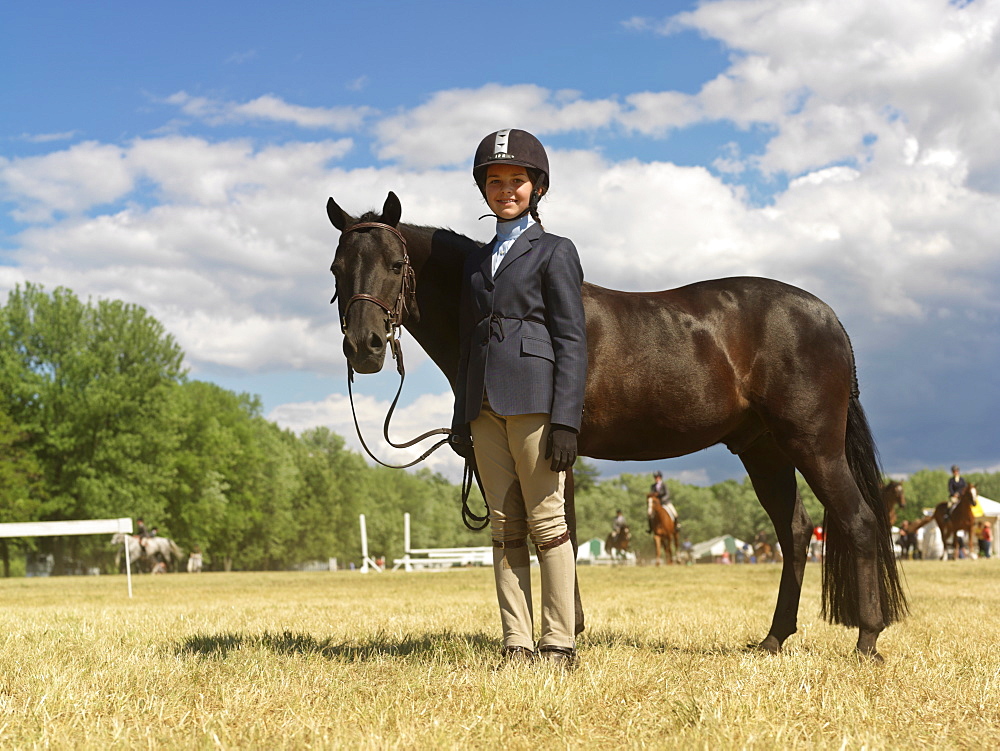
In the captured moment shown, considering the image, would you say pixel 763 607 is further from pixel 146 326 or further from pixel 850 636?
pixel 146 326

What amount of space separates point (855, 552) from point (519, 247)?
2.80 m

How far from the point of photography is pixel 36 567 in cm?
5275

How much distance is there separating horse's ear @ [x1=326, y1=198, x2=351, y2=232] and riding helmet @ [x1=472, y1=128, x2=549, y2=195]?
78cm

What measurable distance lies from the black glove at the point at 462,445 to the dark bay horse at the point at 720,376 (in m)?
0.50

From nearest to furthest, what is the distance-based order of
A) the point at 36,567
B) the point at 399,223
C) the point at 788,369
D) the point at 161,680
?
1. the point at 161,680
2. the point at 399,223
3. the point at 788,369
4. the point at 36,567

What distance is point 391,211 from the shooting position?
470cm

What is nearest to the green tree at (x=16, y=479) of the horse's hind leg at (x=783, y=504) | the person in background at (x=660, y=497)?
the person in background at (x=660, y=497)

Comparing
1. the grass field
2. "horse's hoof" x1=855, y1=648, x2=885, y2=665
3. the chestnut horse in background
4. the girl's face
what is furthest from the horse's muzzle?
the chestnut horse in background

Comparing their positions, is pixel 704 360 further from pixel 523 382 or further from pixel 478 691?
pixel 478 691

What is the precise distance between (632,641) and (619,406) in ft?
6.54

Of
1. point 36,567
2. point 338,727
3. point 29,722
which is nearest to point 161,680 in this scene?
point 29,722

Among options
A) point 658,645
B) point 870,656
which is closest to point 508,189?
point 658,645

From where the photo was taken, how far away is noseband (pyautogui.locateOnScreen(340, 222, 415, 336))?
4.41 m

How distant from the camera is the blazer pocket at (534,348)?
4.20 meters
